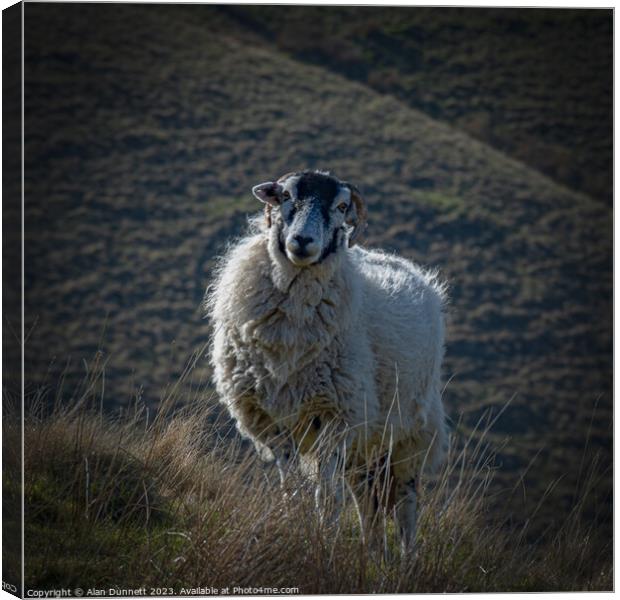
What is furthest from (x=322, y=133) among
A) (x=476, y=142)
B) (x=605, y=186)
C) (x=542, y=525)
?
(x=605, y=186)

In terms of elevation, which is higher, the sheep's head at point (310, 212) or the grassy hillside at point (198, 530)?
the sheep's head at point (310, 212)

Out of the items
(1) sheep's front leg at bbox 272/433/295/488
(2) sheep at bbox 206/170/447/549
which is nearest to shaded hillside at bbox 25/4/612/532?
(2) sheep at bbox 206/170/447/549

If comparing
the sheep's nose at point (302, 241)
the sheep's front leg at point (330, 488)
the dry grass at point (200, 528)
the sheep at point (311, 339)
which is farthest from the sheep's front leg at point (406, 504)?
the sheep's nose at point (302, 241)

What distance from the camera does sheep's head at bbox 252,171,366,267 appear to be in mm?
6438

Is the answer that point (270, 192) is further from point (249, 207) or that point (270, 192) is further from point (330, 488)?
point (249, 207)

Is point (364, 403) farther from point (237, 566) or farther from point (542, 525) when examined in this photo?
point (542, 525)

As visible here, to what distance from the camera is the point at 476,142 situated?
113ft

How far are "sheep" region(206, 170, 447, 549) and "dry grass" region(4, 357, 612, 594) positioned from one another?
1.13ft

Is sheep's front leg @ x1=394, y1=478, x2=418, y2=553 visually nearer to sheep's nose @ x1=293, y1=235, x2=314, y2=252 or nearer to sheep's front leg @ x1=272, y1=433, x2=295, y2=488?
sheep's front leg @ x1=272, y1=433, x2=295, y2=488

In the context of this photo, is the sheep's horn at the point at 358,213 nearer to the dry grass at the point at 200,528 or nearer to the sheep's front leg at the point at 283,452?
the sheep's front leg at the point at 283,452

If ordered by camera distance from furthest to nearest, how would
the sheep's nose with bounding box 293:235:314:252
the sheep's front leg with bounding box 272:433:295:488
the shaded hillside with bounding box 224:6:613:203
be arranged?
the shaded hillside with bounding box 224:6:613:203
the sheep's nose with bounding box 293:235:314:252
the sheep's front leg with bounding box 272:433:295:488

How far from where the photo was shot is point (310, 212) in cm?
648

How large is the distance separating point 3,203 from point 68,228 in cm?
2502

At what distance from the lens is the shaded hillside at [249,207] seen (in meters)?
27.2
